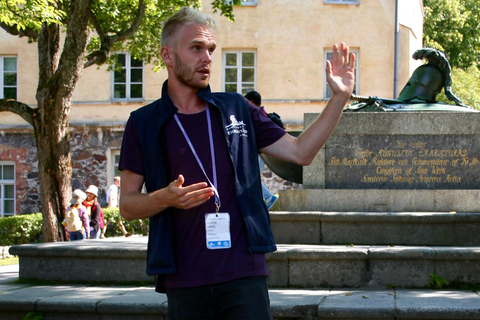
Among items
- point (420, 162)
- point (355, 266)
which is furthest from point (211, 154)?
point (420, 162)

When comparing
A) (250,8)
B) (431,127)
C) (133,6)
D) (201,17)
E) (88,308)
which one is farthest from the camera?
(250,8)

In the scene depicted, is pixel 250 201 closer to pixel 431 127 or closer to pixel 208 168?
pixel 208 168

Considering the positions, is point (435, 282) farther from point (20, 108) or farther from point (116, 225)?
point (116, 225)

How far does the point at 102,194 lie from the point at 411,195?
18335 mm

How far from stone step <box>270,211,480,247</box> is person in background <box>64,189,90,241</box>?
6866mm

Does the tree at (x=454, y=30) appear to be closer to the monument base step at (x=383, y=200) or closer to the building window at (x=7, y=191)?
the building window at (x=7, y=191)

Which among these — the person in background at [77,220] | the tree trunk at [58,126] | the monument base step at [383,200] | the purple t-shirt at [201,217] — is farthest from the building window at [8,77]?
the purple t-shirt at [201,217]

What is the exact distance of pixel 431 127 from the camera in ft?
28.1

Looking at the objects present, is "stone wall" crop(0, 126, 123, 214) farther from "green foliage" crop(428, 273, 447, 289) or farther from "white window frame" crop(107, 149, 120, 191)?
"green foliage" crop(428, 273, 447, 289)

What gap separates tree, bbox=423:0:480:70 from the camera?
35.1m

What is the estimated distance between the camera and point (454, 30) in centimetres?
3531

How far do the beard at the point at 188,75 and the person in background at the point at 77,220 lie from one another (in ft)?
36.1

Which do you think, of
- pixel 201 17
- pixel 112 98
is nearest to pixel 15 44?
pixel 112 98

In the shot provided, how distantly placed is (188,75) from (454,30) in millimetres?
34159
